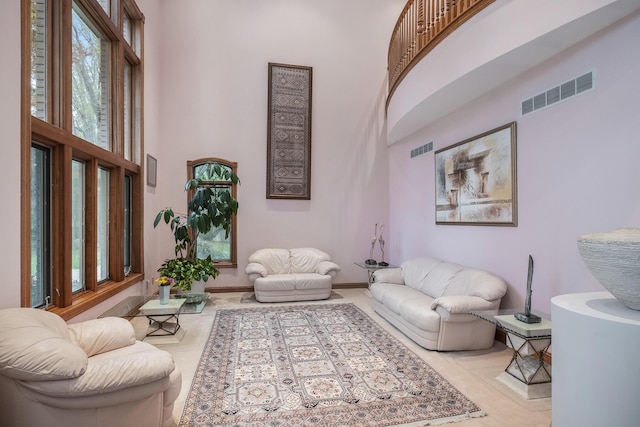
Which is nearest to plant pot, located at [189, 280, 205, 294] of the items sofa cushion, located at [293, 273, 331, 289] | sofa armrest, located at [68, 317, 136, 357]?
sofa cushion, located at [293, 273, 331, 289]

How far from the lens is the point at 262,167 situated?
6.47 metres

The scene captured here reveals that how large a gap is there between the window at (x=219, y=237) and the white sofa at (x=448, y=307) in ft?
10.2

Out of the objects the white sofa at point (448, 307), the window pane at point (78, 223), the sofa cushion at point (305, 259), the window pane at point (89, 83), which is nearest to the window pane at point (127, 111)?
the window pane at point (89, 83)

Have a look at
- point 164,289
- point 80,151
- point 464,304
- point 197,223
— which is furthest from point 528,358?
point 80,151

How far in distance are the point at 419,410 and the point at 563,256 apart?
1.93 meters

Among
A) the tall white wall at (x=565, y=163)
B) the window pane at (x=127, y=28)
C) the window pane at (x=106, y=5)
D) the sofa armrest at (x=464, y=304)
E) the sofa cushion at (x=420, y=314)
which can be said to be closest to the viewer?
the tall white wall at (x=565, y=163)

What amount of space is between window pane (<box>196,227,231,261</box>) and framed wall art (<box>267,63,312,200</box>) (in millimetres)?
1202

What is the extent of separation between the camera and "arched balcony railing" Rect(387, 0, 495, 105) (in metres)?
3.48

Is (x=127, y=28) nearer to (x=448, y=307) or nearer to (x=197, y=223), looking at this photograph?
(x=197, y=223)

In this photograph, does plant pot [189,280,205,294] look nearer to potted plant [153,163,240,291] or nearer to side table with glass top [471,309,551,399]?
potted plant [153,163,240,291]

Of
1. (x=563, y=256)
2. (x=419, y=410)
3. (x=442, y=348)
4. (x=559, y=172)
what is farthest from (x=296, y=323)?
(x=559, y=172)

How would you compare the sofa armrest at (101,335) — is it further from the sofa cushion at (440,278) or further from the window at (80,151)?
the sofa cushion at (440,278)

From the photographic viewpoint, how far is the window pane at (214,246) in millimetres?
6332

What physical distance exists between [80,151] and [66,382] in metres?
2.65
